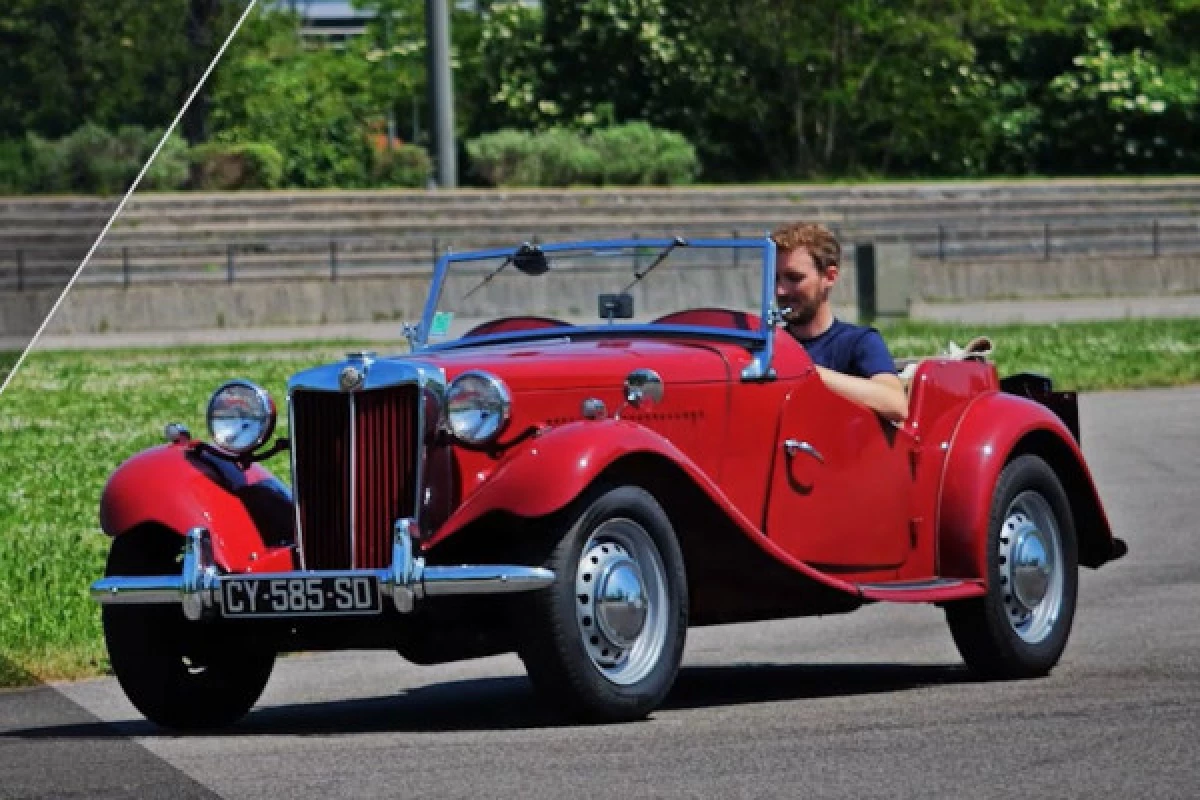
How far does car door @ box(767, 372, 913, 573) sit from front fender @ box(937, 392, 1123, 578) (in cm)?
17

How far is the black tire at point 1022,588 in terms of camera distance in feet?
30.4

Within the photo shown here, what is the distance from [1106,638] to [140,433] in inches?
446

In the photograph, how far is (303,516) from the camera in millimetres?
8086

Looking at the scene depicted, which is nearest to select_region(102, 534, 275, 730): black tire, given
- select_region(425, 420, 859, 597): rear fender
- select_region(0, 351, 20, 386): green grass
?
select_region(425, 420, 859, 597): rear fender

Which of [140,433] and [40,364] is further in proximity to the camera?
[40,364]

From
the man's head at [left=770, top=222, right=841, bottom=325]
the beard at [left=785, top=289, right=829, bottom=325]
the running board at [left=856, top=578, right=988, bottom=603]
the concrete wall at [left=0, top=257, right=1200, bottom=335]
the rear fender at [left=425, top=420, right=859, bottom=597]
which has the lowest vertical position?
the concrete wall at [left=0, top=257, right=1200, bottom=335]

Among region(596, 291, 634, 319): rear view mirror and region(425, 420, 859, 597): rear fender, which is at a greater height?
region(596, 291, 634, 319): rear view mirror

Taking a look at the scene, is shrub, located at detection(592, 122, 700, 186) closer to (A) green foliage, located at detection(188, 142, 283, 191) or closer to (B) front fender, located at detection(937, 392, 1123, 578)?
(B) front fender, located at detection(937, 392, 1123, 578)

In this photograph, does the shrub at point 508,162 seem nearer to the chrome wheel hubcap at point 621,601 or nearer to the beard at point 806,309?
the beard at point 806,309

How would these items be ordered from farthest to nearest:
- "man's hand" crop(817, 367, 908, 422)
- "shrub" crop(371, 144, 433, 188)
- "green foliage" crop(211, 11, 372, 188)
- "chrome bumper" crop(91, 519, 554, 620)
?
"shrub" crop(371, 144, 433, 188)
"man's hand" crop(817, 367, 908, 422)
"chrome bumper" crop(91, 519, 554, 620)
"green foliage" crop(211, 11, 372, 188)

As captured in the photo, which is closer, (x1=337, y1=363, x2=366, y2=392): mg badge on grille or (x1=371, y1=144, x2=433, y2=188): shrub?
(x1=337, y1=363, x2=366, y2=392): mg badge on grille

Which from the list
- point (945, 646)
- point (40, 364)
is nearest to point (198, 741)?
point (945, 646)

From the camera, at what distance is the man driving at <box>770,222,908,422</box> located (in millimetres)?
9234

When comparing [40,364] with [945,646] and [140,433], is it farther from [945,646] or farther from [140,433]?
[945,646]
